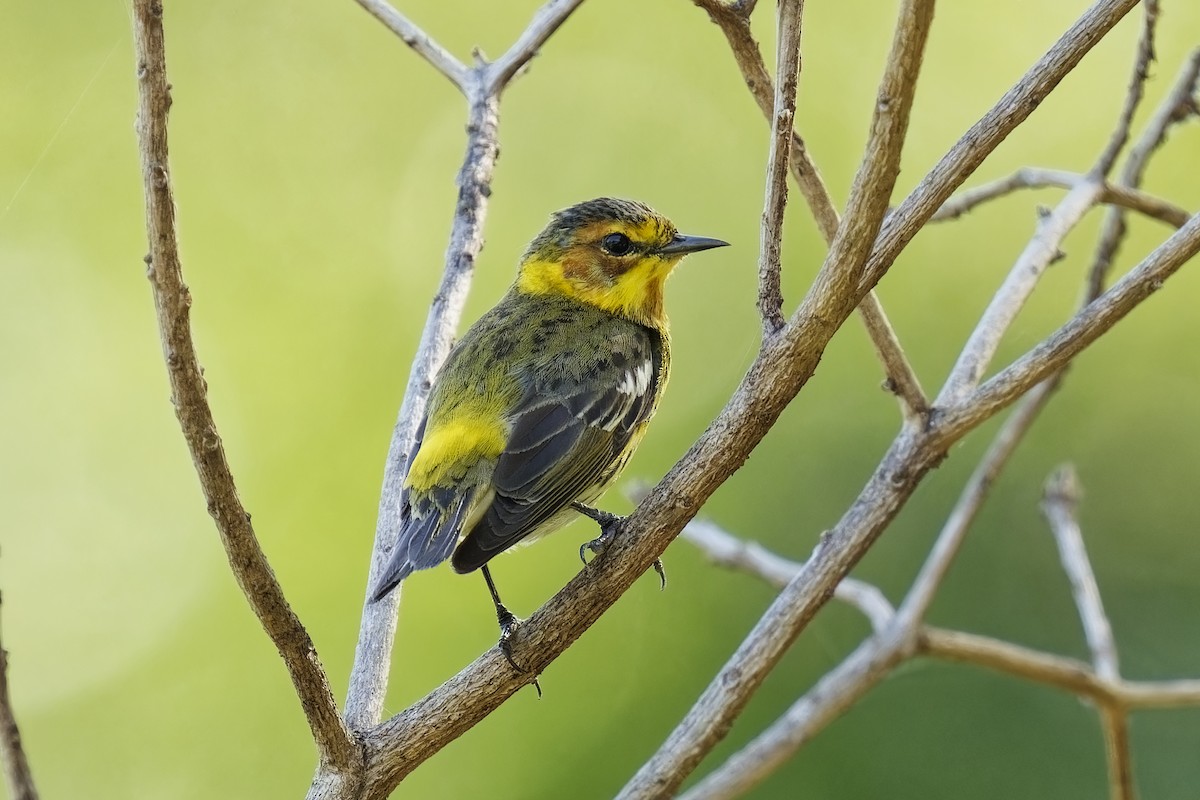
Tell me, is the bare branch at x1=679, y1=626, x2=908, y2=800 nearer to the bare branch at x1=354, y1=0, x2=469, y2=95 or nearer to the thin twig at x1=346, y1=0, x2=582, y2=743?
the thin twig at x1=346, y1=0, x2=582, y2=743

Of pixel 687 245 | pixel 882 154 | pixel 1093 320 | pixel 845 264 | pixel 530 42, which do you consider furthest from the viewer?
pixel 687 245

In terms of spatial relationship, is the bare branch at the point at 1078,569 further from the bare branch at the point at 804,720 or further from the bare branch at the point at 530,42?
the bare branch at the point at 530,42

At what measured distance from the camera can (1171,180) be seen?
20.1 ft

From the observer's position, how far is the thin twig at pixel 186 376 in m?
1.84

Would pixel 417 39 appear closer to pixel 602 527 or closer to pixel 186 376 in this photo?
pixel 602 527

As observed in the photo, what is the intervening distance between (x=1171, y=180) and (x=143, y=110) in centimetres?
545

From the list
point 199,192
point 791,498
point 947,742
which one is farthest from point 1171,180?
point 199,192

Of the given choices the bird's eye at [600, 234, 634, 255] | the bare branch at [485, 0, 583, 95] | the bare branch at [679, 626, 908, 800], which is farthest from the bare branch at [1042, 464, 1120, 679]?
the bare branch at [485, 0, 583, 95]

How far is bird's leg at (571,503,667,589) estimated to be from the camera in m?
2.55

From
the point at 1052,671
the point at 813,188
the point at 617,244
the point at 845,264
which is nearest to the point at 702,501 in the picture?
the point at 845,264

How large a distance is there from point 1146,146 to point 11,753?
2985 mm

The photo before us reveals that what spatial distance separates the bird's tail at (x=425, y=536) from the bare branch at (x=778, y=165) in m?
1.01

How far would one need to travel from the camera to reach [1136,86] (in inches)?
125

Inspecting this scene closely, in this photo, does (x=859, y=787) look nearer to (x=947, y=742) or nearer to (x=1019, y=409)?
(x=947, y=742)
